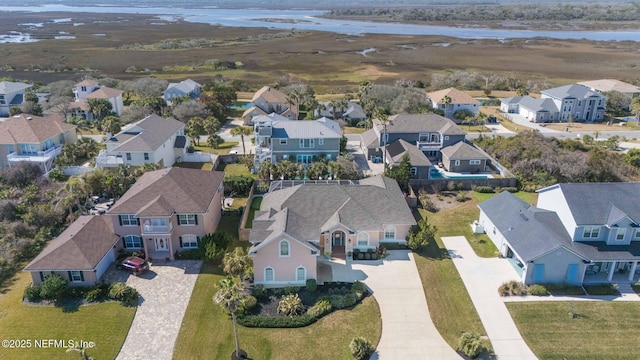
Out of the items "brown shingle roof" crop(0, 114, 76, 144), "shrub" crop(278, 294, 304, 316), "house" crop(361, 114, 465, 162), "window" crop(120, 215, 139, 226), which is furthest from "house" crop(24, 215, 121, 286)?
"house" crop(361, 114, 465, 162)

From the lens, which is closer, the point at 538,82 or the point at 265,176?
the point at 265,176

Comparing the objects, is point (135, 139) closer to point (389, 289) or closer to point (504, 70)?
point (389, 289)

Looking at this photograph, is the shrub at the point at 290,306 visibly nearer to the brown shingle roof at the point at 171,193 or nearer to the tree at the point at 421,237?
the brown shingle roof at the point at 171,193

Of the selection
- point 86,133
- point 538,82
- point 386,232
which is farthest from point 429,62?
point 386,232

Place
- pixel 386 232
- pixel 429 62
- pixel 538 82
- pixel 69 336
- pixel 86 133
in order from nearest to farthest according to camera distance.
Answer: pixel 69 336 < pixel 386 232 < pixel 86 133 < pixel 538 82 < pixel 429 62

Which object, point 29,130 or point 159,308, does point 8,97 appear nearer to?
point 29,130

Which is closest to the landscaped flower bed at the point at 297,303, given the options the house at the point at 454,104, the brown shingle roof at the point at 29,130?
the brown shingle roof at the point at 29,130
